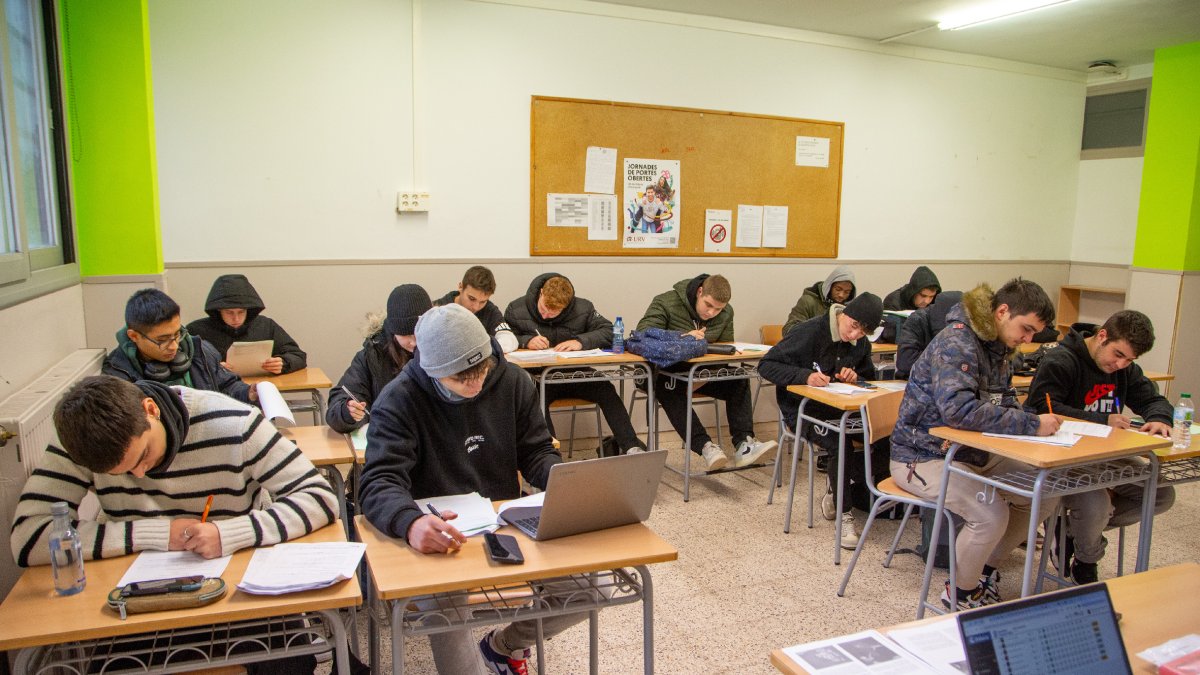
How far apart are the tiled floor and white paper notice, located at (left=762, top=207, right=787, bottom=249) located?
213 centimetres

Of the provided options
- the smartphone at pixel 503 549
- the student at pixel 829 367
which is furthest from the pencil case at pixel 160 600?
the student at pixel 829 367

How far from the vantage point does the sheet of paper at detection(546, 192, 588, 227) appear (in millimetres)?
5340

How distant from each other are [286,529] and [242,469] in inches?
7.9

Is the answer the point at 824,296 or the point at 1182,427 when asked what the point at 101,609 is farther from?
the point at 824,296

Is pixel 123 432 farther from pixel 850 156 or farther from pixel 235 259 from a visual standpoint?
pixel 850 156

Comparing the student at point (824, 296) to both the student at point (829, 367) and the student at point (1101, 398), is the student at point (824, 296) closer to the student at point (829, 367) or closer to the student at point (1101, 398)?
the student at point (829, 367)

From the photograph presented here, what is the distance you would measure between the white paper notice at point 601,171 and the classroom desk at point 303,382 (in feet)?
7.46

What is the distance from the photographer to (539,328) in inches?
194

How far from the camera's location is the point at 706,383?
16.3ft

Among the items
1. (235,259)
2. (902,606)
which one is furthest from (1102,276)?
(235,259)

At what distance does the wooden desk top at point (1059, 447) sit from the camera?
8.70 feet

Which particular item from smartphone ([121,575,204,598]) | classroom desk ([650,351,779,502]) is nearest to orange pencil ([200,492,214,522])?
smartphone ([121,575,204,598])

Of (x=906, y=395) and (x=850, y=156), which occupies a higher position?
(x=850, y=156)

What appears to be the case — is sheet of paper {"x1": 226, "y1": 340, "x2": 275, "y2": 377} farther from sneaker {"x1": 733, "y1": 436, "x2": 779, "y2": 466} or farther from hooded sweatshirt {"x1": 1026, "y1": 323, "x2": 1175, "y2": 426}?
hooded sweatshirt {"x1": 1026, "y1": 323, "x2": 1175, "y2": 426}
